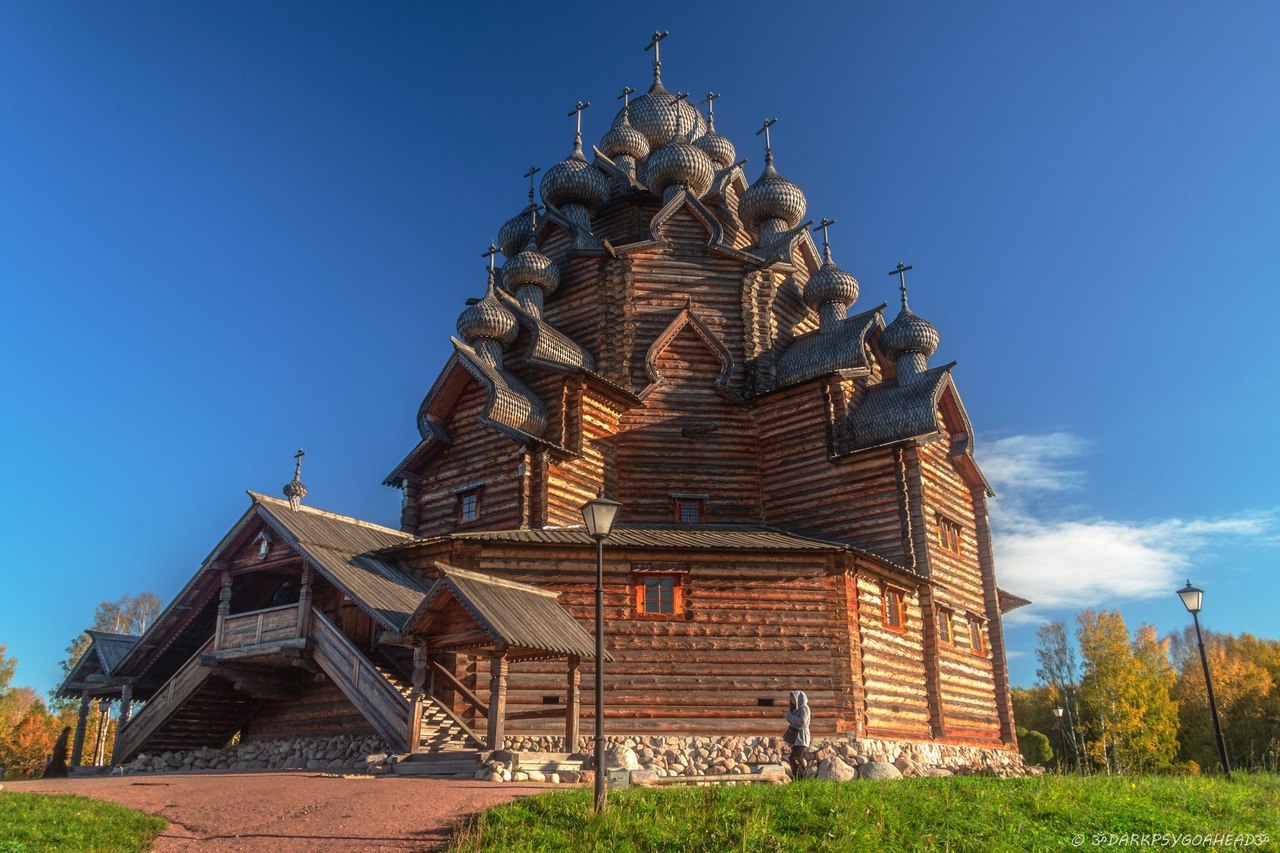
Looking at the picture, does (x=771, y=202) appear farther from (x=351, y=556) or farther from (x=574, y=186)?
(x=351, y=556)

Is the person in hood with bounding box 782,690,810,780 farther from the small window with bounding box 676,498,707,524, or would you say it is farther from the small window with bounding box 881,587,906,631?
the small window with bounding box 676,498,707,524

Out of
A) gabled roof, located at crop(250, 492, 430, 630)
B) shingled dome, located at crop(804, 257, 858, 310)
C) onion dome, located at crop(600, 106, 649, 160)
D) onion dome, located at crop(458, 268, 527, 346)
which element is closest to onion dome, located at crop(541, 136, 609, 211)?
onion dome, located at crop(600, 106, 649, 160)

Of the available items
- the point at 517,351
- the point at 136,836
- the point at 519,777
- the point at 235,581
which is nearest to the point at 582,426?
the point at 517,351

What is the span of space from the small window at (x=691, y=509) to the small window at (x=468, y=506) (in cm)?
487

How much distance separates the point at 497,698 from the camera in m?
13.5

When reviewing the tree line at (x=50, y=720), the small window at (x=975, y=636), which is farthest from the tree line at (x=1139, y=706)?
the tree line at (x=50, y=720)

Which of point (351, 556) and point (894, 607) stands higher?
point (351, 556)

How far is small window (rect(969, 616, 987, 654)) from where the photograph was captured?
23188mm

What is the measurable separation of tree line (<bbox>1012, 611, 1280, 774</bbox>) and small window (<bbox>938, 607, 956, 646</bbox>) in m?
14.0

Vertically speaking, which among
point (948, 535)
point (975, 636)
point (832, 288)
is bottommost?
point (975, 636)

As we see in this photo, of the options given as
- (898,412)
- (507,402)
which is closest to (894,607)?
(898,412)

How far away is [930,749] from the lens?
19625 mm

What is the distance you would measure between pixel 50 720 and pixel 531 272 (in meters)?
32.2

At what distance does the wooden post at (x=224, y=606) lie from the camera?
1773 cm
